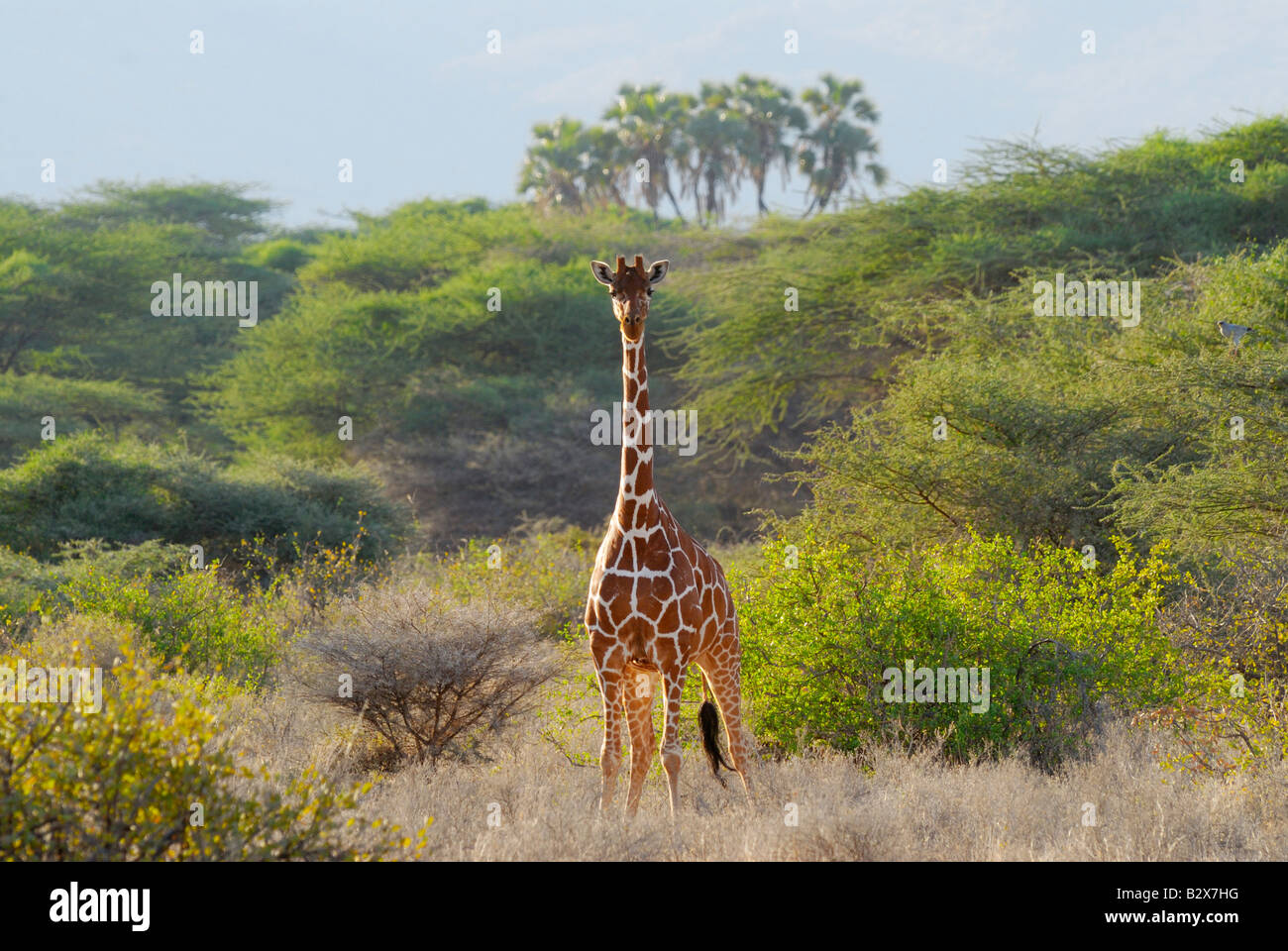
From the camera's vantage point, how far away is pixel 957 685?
25.9 ft

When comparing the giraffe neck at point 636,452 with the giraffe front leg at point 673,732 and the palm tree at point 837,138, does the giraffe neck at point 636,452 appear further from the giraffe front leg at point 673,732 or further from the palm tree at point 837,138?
the palm tree at point 837,138

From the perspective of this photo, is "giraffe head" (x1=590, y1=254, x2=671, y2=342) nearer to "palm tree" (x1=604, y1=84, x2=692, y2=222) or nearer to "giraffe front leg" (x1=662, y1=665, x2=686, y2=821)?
"giraffe front leg" (x1=662, y1=665, x2=686, y2=821)

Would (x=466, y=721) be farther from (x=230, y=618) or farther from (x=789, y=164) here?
(x=789, y=164)

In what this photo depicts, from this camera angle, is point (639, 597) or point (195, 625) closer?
point (639, 597)

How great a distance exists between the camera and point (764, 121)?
4531 cm

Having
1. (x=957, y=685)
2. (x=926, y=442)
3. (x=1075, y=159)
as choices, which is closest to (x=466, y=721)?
(x=957, y=685)

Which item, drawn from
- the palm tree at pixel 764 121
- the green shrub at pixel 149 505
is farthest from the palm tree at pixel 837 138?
the green shrub at pixel 149 505

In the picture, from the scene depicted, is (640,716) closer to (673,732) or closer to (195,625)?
(673,732)

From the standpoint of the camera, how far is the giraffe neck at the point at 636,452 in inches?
244

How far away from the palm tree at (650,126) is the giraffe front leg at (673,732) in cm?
3981

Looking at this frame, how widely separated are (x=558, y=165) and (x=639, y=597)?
40.4 meters

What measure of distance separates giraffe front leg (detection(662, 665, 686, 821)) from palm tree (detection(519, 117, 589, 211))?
39181mm

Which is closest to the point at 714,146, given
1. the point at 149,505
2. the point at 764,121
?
the point at 764,121

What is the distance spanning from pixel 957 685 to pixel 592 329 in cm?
1927
